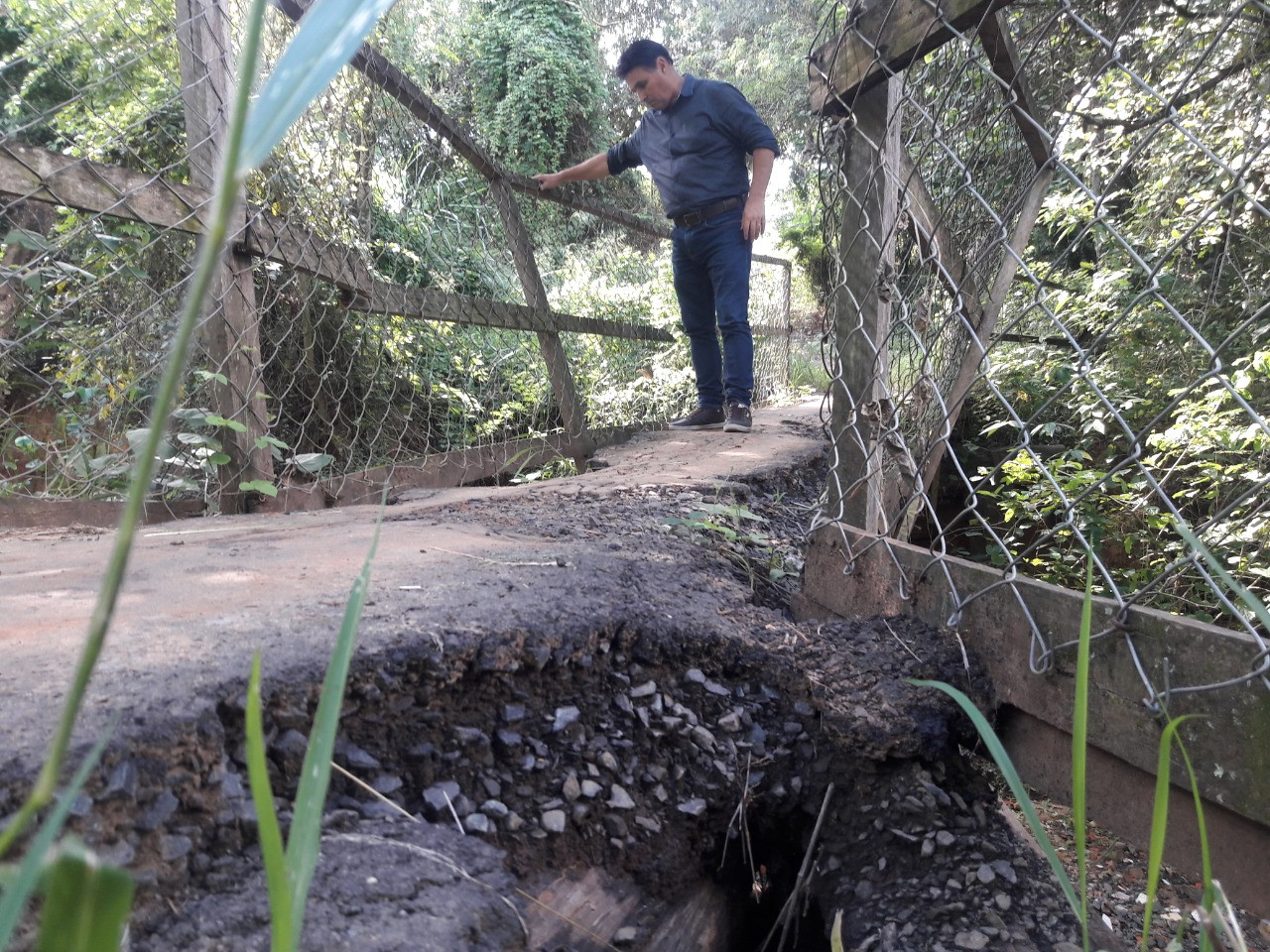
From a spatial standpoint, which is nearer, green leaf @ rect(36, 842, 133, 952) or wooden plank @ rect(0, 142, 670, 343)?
green leaf @ rect(36, 842, 133, 952)

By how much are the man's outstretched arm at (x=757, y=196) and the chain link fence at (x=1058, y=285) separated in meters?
0.99

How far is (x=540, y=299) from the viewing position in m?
4.19

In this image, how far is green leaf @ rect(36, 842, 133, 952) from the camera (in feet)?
0.56

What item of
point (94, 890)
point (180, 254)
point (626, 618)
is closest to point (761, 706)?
point (626, 618)

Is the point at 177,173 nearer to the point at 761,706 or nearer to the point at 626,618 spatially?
the point at 626,618

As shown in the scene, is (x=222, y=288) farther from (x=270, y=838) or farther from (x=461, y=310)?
→ (x=270, y=838)

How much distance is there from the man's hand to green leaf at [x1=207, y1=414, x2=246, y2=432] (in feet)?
7.64

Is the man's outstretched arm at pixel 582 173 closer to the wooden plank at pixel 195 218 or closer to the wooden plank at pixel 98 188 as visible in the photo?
the wooden plank at pixel 195 218

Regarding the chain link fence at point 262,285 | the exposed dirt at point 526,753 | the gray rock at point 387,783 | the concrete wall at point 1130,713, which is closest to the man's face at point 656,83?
the chain link fence at point 262,285

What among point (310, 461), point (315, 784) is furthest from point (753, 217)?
point (315, 784)

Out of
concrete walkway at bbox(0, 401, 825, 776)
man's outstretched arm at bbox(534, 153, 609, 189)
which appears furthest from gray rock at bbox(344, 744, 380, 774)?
man's outstretched arm at bbox(534, 153, 609, 189)

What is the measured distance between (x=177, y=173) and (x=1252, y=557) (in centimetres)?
370

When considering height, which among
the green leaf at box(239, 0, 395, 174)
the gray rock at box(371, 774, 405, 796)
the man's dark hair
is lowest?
the gray rock at box(371, 774, 405, 796)

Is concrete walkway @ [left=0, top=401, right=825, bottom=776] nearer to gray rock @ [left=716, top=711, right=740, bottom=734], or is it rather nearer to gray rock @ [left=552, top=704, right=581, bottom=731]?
gray rock @ [left=552, top=704, right=581, bottom=731]
